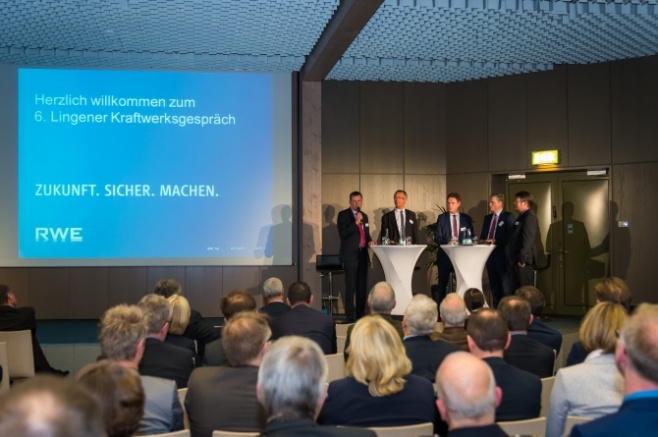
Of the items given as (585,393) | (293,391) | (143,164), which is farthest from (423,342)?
(143,164)

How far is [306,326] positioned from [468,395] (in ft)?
11.3

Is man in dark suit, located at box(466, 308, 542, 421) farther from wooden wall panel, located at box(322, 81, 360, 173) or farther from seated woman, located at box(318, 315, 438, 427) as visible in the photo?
wooden wall panel, located at box(322, 81, 360, 173)

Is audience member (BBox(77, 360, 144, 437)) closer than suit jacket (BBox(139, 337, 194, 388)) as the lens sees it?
Yes

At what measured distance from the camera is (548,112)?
458 inches

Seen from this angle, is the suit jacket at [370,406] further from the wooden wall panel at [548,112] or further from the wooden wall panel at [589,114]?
→ the wooden wall panel at [548,112]

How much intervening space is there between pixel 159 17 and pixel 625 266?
6946 millimetres

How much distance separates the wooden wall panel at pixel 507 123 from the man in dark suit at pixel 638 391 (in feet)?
32.9

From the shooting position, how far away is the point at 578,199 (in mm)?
11547

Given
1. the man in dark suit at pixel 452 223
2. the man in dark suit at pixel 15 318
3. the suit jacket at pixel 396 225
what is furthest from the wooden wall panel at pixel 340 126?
the man in dark suit at pixel 15 318

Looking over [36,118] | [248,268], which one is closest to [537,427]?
[248,268]

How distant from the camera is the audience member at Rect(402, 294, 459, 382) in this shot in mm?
4281

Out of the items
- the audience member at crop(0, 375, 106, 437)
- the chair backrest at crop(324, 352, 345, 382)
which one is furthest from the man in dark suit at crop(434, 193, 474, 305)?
the audience member at crop(0, 375, 106, 437)

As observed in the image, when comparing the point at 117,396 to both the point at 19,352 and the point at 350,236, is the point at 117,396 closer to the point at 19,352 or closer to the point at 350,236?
the point at 19,352

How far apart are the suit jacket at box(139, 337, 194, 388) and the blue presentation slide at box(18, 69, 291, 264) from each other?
6773 mm
